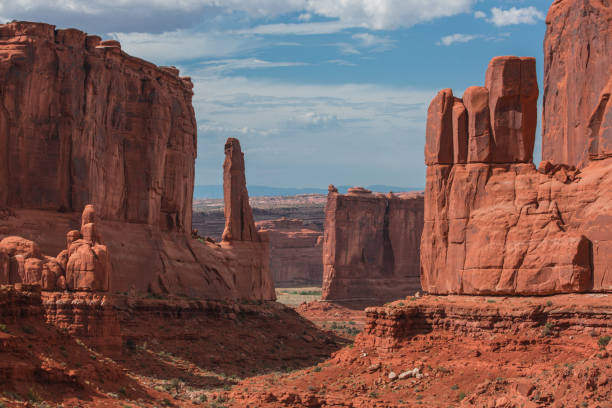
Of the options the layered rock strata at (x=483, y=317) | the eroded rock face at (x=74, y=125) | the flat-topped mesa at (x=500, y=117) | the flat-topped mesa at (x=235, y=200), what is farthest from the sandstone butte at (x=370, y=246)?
the flat-topped mesa at (x=500, y=117)

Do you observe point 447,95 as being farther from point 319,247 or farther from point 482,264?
point 319,247

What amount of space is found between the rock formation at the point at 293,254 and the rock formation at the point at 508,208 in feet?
269

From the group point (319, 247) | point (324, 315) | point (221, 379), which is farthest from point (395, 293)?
point (221, 379)

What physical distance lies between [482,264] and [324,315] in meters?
52.1

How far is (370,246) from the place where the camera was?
91.8m

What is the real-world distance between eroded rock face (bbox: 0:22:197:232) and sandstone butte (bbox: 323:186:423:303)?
35.2m

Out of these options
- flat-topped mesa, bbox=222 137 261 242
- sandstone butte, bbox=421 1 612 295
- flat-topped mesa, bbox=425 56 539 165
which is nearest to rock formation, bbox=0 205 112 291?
sandstone butte, bbox=421 1 612 295

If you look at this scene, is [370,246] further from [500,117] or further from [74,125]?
[500,117]

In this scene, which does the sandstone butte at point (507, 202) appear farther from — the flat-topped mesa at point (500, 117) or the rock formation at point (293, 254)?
the rock formation at point (293, 254)

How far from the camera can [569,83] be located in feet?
152

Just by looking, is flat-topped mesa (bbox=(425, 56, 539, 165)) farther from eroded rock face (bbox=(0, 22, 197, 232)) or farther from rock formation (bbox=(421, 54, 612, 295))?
eroded rock face (bbox=(0, 22, 197, 232))

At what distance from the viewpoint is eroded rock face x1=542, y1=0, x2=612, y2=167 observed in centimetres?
4369

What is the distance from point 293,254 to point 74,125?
72954 mm

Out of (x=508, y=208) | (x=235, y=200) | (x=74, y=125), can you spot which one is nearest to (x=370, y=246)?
(x=235, y=200)
